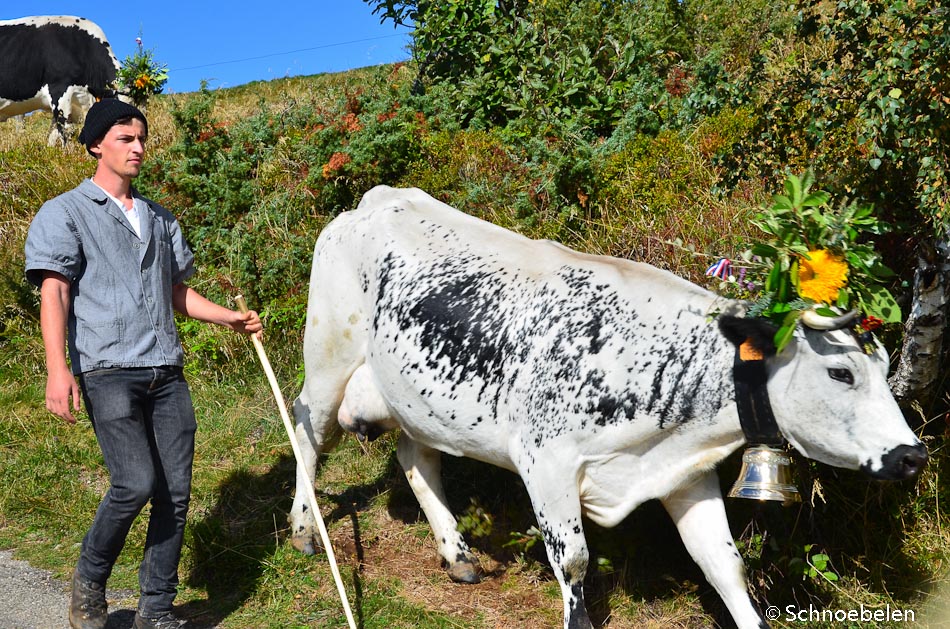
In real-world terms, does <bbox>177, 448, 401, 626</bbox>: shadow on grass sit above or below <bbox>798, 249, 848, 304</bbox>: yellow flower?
below

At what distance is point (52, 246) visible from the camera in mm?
3738

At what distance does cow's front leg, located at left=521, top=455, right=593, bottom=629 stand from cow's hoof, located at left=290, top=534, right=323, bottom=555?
1.74 m

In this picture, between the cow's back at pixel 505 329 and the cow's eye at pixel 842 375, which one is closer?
the cow's eye at pixel 842 375

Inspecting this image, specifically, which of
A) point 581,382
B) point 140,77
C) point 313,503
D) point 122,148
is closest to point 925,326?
point 581,382

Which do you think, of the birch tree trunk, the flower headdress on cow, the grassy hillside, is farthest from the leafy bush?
the grassy hillside

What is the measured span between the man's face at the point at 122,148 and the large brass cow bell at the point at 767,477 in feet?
9.31

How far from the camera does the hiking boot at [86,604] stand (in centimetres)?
407

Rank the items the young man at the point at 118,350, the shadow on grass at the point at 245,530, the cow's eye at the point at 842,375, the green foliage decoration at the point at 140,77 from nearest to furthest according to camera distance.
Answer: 1. the cow's eye at the point at 842,375
2. the young man at the point at 118,350
3. the shadow on grass at the point at 245,530
4. the green foliage decoration at the point at 140,77

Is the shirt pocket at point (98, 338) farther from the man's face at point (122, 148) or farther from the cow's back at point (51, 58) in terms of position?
the cow's back at point (51, 58)

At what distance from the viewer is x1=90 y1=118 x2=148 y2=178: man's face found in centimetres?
390

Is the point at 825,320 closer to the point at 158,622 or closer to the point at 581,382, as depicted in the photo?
the point at 581,382

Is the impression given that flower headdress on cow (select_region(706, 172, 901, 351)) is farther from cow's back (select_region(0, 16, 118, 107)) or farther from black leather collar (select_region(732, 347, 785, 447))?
cow's back (select_region(0, 16, 118, 107))

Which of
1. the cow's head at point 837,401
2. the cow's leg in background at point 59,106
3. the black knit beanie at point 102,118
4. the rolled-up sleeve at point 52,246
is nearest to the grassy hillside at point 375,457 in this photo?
the cow's head at point 837,401

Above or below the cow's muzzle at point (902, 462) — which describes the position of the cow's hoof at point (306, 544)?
below
